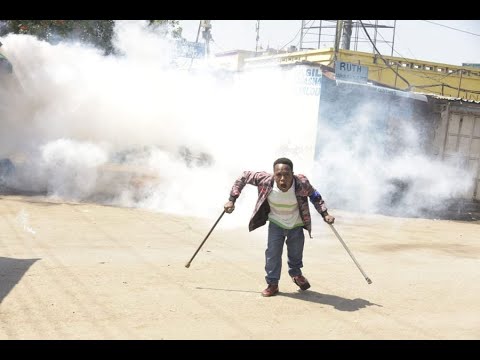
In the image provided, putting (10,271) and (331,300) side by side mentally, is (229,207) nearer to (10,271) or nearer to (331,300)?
(331,300)

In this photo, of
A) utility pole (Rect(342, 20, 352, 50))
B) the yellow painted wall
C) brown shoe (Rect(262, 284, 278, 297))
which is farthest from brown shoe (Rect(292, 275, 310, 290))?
utility pole (Rect(342, 20, 352, 50))

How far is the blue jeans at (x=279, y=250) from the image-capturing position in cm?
562

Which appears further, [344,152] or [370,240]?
[344,152]

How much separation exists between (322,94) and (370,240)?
4.63 m

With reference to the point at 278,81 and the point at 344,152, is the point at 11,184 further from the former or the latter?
the point at 344,152

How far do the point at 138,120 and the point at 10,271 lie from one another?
26.5 ft

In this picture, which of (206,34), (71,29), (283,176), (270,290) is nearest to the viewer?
(283,176)

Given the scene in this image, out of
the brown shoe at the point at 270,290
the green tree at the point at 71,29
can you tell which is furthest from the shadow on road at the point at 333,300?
the green tree at the point at 71,29

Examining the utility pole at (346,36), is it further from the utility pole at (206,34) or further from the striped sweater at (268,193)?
the striped sweater at (268,193)

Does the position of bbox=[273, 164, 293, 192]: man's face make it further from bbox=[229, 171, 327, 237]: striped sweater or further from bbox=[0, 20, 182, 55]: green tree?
bbox=[0, 20, 182, 55]: green tree

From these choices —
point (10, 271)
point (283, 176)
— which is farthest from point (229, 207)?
point (10, 271)

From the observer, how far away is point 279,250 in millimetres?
5656
